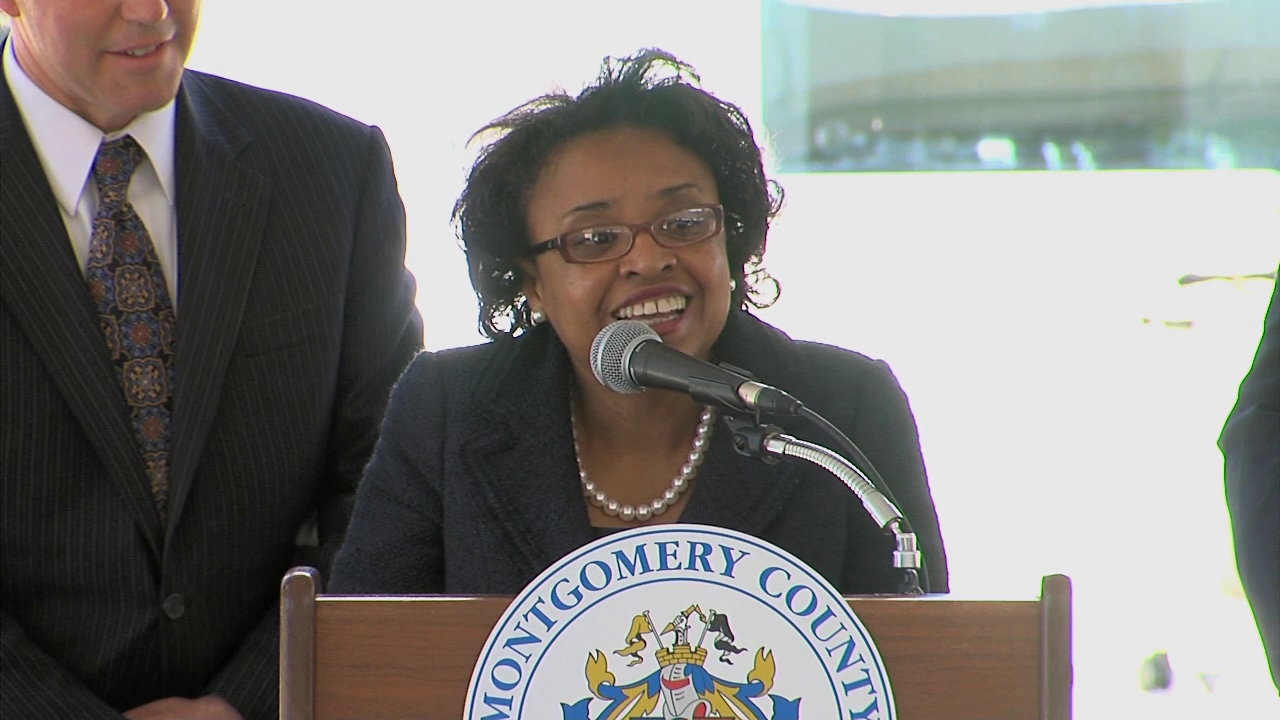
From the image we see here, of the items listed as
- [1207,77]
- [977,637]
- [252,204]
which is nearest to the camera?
[977,637]

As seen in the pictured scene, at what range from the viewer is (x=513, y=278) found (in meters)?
1.78

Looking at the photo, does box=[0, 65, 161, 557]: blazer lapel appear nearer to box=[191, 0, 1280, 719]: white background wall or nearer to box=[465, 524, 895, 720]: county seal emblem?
box=[465, 524, 895, 720]: county seal emblem

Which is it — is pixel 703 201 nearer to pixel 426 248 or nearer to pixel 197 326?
pixel 197 326

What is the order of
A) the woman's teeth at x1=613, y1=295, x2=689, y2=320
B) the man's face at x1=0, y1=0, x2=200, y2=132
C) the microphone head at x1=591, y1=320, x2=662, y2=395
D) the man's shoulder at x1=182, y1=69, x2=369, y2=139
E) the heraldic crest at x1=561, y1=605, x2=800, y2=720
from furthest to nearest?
1. the man's shoulder at x1=182, y1=69, x2=369, y2=139
2. the man's face at x1=0, y1=0, x2=200, y2=132
3. the woman's teeth at x1=613, y1=295, x2=689, y2=320
4. the microphone head at x1=591, y1=320, x2=662, y2=395
5. the heraldic crest at x1=561, y1=605, x2=800, y2=720

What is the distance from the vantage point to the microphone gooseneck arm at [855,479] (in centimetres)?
112

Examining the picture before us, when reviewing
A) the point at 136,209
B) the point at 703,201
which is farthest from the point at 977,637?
the point at 136,209

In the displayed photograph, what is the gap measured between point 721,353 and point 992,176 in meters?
3.38

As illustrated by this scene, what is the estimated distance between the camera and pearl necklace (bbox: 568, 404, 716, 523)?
5.33 ft

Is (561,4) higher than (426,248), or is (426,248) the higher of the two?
(561,4)

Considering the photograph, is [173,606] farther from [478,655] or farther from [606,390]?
[478,655]

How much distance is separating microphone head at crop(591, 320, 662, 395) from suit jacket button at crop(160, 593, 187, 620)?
0.75 meters

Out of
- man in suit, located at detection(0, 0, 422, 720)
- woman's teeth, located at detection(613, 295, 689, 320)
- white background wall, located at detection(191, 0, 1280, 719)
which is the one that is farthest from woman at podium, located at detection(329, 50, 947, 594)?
white background wall, located at detection(191, 0, 1280, 719)

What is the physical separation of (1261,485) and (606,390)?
778 millimetres

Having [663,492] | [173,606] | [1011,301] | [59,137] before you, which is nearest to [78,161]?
[59,137]
